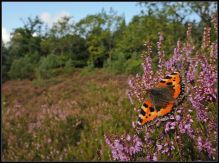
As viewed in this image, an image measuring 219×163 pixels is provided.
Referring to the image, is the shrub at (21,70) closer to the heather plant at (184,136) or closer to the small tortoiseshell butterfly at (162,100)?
the small tortoiseshell butterfly at (162,100)

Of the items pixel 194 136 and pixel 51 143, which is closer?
pixel 194 136

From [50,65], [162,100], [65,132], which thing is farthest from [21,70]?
[162,100]

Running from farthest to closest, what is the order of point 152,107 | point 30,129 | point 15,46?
point 15,46 < point 30,129 < point 152,107

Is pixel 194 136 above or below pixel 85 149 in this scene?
above

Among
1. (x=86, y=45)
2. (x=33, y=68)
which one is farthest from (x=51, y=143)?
(x=86, y=45)

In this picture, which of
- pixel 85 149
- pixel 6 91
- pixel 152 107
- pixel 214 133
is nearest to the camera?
pixel 214 133

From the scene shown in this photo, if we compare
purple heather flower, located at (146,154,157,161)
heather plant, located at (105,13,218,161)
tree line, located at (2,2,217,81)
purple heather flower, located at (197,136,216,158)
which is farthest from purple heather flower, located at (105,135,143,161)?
tree line, located at (2,2,217,81)

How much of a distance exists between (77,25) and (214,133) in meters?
23.5

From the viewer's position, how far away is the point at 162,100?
2.72 metres

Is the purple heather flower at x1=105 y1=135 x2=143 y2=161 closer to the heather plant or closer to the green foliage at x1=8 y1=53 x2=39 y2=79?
the heather plant

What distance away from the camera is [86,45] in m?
28.6

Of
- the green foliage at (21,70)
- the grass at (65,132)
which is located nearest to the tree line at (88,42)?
the green foliage at (21,70)

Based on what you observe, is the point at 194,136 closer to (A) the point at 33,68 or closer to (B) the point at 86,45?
(A) the point at 33,68

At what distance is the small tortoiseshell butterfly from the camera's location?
8.63 feet
